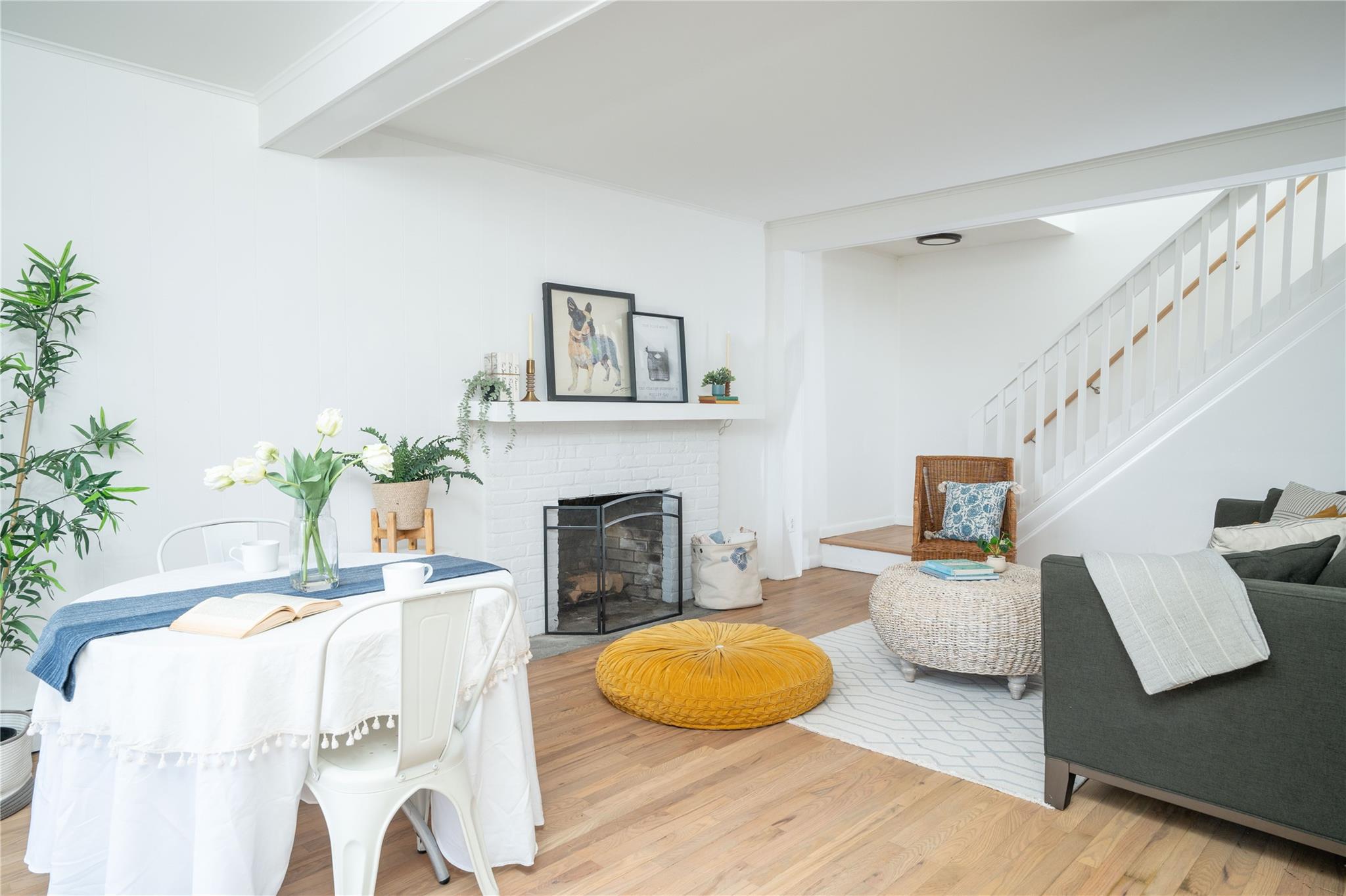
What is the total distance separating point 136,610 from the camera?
6.77 ft

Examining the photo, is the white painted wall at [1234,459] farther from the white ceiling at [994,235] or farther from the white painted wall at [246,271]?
the white painted wall at [246,271]

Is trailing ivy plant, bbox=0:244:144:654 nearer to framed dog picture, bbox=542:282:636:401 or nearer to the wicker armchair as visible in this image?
framed dog picture, bbox=542:282:636:401

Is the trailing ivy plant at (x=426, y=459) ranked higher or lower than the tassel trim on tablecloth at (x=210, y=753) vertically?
higher

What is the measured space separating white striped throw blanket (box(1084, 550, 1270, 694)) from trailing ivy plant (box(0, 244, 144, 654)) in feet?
9.72

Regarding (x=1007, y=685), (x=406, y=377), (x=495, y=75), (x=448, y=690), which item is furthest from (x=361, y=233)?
(x=1007, y=685)

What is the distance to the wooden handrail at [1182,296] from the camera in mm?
5203

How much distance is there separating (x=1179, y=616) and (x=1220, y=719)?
11.7 inches

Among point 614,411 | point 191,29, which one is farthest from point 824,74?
point 191,29

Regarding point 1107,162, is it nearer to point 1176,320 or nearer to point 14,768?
point 1176,320

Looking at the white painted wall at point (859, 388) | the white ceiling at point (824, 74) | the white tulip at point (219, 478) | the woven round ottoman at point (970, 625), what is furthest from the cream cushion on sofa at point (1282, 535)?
the white painted wall at point (859, 388)

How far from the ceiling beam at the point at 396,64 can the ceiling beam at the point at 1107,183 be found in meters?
3.11

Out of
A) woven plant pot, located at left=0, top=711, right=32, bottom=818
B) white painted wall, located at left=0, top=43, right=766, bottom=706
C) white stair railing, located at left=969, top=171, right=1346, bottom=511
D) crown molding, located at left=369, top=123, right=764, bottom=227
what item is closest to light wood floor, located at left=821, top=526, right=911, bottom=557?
white stair railing, located at left=969, top=171, right=1346, bottom=511

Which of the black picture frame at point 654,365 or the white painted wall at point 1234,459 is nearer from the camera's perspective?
the white painted wall at point 1234,459

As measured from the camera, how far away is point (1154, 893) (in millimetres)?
2088
